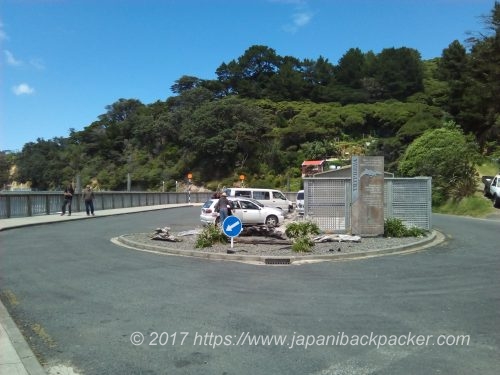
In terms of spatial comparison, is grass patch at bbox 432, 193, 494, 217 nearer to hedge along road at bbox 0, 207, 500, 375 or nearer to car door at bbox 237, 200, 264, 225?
car door at bbox 237, 200, 264, 225

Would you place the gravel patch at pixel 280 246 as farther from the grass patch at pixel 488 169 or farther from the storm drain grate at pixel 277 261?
the grass patch at pixel 488 169

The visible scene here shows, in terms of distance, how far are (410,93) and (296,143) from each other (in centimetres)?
3830

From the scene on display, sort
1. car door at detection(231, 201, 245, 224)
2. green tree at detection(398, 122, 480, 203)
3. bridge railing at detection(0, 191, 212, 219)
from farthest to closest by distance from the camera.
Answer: green tree at detection(398, 122, 480, 203), bridge railing at detection(0, 191, 212, 219), car door at detection(231, 201, 245, 224)

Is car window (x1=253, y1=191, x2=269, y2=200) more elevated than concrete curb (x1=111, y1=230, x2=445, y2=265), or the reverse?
car window (x1=253, y1=191, x2=269, y2=200)

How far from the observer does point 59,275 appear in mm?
10930

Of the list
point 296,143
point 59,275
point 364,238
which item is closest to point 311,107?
point 296,143

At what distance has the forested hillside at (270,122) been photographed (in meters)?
78.5

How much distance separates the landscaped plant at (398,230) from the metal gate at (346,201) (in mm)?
1178

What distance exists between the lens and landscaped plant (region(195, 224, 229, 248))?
50.2 ft

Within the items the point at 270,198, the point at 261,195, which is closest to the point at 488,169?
the point at 270,198

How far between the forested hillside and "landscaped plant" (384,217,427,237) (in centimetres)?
3952

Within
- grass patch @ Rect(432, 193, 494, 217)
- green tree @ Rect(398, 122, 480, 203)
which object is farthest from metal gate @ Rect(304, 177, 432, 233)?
green tree @ Rect(398, 122, 480, 203)

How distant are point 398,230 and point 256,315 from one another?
1176 centimetres

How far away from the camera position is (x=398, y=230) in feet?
59.6
